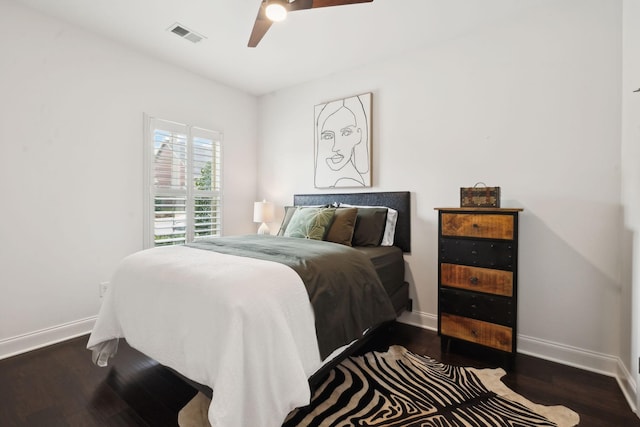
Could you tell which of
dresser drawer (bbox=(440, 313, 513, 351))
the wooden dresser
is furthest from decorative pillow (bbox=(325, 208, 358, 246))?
dresser drawer (bbox=(440, 313, 513, 351))

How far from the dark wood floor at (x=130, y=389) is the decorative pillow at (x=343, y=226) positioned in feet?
3.04

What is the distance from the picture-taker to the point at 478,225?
219 cm

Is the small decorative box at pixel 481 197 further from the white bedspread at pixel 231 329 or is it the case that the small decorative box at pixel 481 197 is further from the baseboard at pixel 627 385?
the white bedspread at pixel 231 329

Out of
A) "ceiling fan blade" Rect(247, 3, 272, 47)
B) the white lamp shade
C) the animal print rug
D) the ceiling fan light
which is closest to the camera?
the animal print rug

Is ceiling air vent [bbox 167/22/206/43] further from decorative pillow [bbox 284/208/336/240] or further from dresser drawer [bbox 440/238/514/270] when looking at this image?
dresser drawer [bbox 440/238/514/270]

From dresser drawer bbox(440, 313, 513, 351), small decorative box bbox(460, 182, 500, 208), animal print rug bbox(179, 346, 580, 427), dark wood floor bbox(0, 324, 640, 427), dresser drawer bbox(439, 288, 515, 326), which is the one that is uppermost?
small decorative box bbox(460, 182, 500, 208)

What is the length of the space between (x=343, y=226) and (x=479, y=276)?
116 centimetres

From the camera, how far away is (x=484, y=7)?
7.80 feet

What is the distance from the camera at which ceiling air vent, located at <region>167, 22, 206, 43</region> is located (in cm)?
272

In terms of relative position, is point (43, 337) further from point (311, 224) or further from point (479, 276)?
point (479, 276)

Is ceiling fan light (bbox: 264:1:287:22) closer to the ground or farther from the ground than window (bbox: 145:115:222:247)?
farther from the ground

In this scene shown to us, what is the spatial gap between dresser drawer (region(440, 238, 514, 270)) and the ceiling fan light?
1925 millimetres

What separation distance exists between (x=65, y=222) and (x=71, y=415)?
1.70 m

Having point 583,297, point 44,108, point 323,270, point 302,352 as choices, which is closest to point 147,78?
point 44,108
